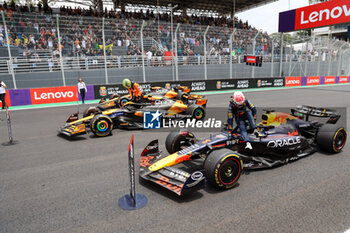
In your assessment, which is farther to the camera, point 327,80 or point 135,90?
point 327,80

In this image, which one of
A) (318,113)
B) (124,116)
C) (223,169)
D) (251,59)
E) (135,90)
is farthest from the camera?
(251,59)

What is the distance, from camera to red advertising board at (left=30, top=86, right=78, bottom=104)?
1515 cm

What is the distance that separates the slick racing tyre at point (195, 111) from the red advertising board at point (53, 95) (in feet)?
31.1

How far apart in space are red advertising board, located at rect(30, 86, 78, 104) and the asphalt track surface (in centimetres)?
1014

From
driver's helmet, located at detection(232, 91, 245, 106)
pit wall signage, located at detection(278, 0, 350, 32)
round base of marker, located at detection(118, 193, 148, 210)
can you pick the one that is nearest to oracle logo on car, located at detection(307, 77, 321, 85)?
pit wall signage, located at detection(278, 0, 350, 32)

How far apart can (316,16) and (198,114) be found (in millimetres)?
18354

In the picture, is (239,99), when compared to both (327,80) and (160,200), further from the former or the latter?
(327,80)

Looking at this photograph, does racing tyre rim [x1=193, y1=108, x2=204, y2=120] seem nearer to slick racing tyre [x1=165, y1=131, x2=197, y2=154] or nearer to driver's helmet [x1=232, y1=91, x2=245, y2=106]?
slick racing tyre [x1=165, y1=131, x2=197, y2=154]

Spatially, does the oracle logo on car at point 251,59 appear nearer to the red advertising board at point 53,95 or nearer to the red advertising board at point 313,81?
the red advertising board at point 313,81

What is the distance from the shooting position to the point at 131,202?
3.94 metres

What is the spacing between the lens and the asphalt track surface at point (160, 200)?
3.36m

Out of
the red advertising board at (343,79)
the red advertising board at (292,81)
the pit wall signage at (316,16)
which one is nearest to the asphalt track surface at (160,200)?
the pit wall signage at (316,16)

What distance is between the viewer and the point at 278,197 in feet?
13.1

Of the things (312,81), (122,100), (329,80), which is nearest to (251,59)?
(312,81)
